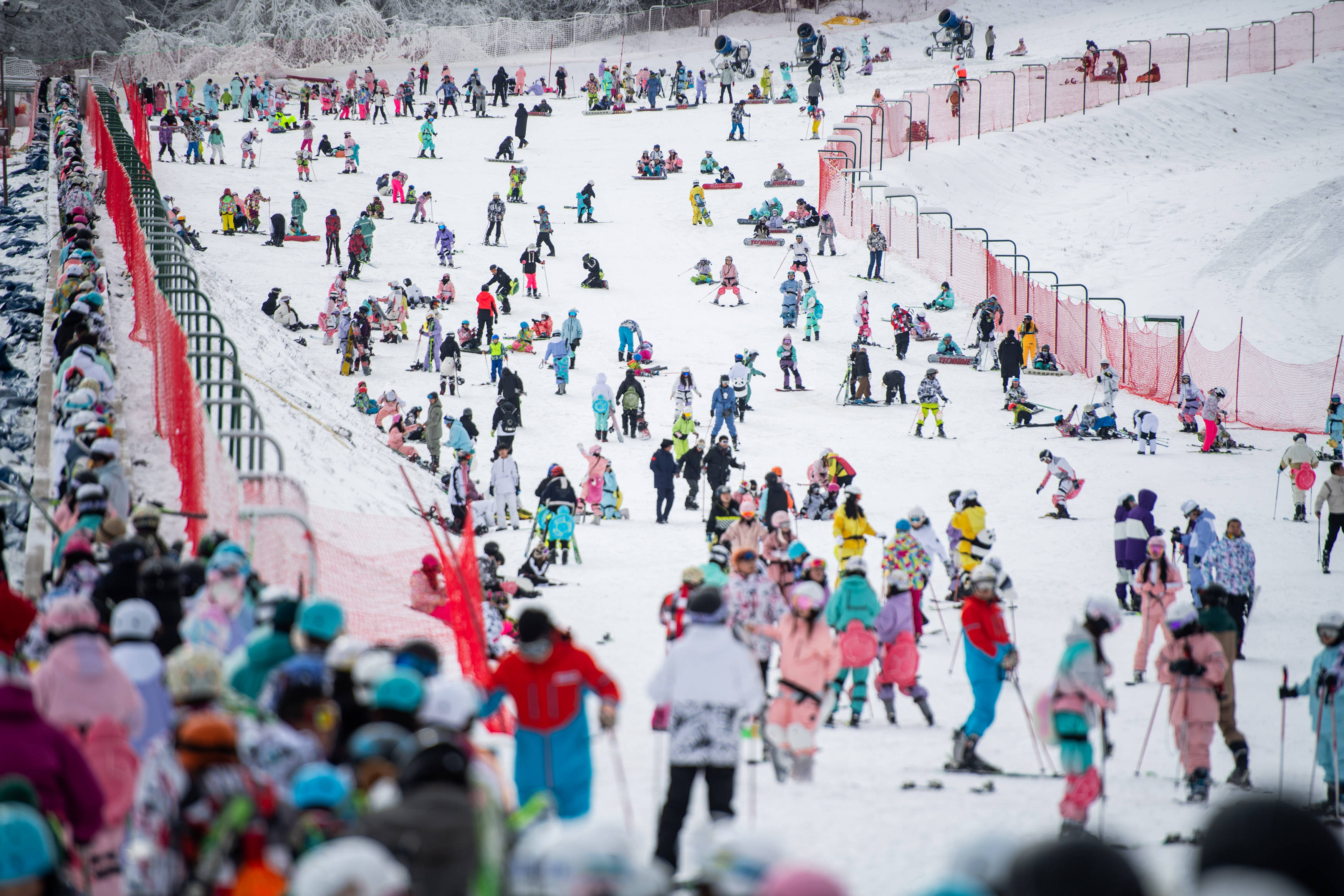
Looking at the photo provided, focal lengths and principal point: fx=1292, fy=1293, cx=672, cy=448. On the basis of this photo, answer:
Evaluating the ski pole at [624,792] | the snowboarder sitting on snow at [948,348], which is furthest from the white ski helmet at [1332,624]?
the snowboarder sitting on snow at [948,348]

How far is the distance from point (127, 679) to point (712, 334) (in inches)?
894

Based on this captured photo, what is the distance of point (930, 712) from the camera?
10.0 m

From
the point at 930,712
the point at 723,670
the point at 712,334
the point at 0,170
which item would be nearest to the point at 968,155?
the point at 712,334

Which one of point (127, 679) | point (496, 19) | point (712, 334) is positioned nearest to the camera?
point (127, 679)

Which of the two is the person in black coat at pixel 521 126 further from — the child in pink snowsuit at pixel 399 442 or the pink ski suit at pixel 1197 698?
the pink ski suit at pixel 1197 698

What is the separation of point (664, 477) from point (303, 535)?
32.5 feet

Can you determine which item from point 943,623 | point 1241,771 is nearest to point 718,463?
point 943,623

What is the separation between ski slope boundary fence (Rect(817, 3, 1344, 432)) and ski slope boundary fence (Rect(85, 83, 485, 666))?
16.0 meters

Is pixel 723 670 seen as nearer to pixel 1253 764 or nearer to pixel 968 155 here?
pixel 1253 764

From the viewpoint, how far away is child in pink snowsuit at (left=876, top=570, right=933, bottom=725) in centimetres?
999

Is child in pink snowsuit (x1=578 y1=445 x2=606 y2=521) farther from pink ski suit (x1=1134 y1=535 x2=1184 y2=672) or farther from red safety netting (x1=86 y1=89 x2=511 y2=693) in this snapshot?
pink ski suit (x1=1134 y1=535 x2=1184 y2=672)

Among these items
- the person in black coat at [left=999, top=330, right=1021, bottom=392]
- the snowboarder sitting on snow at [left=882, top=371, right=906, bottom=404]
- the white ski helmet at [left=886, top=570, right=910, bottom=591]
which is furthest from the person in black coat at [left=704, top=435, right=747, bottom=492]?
the person in black coat at [left=999, top=330, right=1021, bottom=392]

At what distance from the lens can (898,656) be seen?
10008 mm

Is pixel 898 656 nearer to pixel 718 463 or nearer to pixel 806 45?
pixel 718 463
